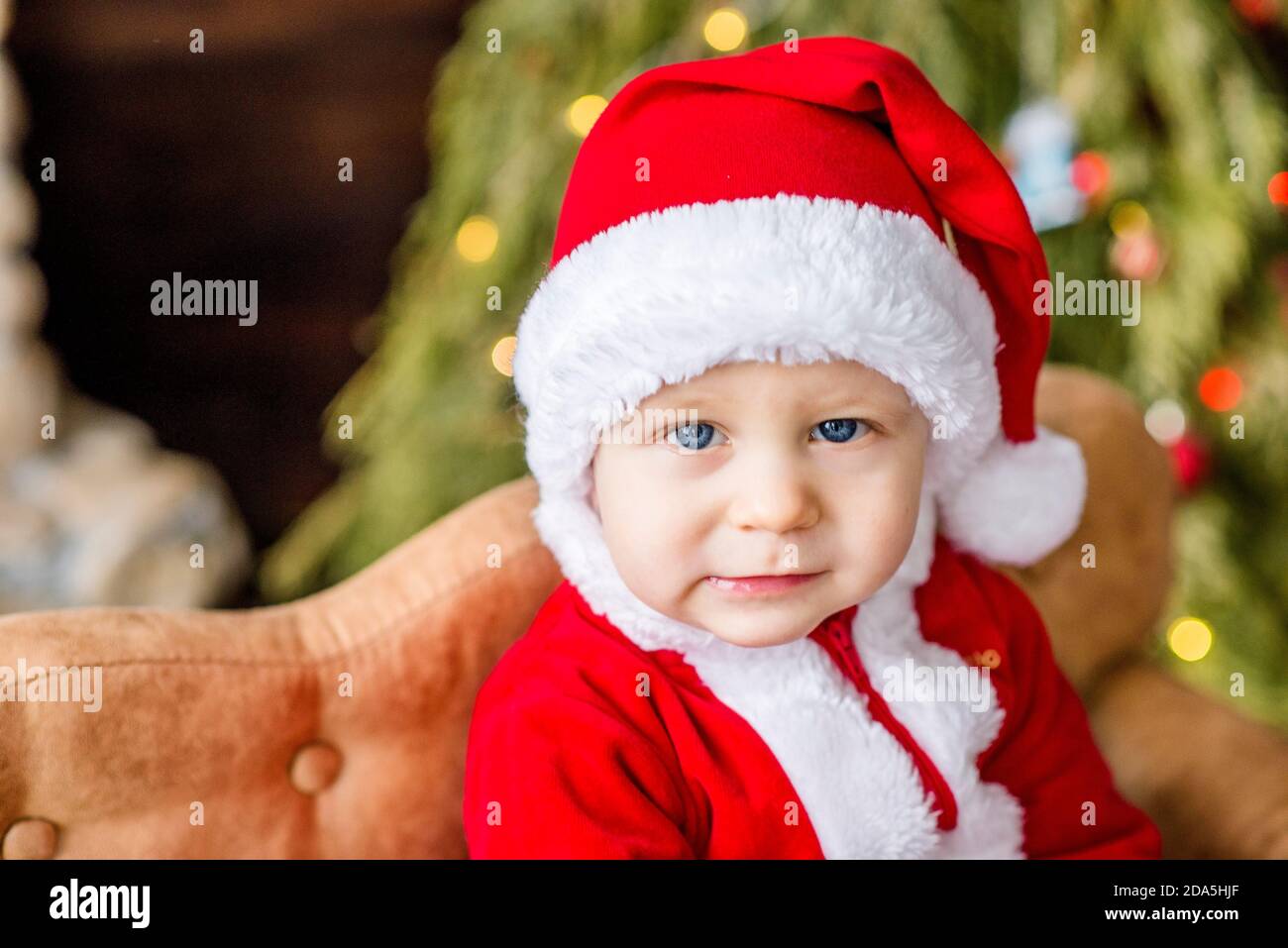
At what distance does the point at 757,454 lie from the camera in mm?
766

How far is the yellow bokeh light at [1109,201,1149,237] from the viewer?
1.65m

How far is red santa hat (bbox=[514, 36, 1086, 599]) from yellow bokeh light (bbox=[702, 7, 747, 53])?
0.68m

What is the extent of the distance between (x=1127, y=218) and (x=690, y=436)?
3.72 ft

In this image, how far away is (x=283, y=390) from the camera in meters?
2.16

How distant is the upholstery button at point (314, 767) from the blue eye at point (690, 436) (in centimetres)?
39

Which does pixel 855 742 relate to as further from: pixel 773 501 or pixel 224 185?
pixel 224 185

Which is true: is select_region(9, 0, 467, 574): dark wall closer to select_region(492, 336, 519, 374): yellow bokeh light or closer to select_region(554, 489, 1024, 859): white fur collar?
select_region(492, 336, 519, 374): yellow bokeh light

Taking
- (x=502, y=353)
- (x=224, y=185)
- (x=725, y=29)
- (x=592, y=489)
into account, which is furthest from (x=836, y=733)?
(x=224, y=185)

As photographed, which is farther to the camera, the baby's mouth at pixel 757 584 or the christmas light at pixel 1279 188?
the christmas light at pixel 1279 188

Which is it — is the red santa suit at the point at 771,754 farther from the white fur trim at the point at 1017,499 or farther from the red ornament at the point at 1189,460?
the red ornament at the point at 1189,460

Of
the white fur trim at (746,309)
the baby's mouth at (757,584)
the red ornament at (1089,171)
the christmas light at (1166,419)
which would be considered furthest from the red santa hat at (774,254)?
the christmas light at (1166,419)

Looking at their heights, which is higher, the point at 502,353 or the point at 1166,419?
the point at 502,353

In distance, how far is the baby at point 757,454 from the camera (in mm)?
755
